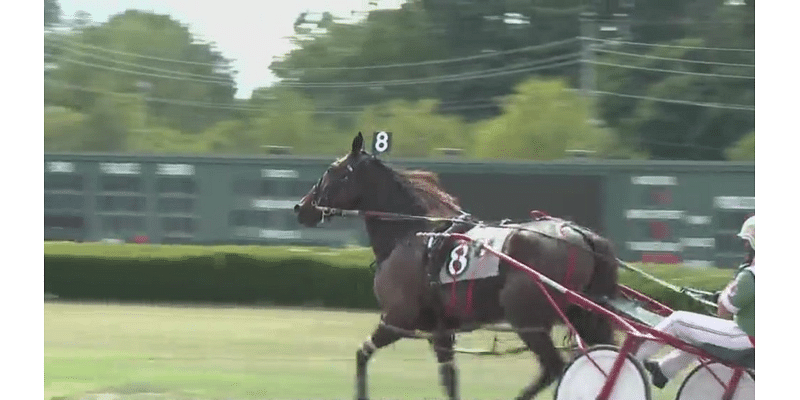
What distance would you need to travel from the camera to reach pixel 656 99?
17016 mm

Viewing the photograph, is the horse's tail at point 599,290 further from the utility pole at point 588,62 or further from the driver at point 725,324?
the utility pole at point 588,62

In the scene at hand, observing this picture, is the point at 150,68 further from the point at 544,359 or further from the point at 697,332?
the point at 697,332

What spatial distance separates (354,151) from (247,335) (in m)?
3.82

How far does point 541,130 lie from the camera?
15.4m

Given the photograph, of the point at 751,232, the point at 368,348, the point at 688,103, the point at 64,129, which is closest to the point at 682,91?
the point at 688,103

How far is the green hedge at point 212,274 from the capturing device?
12422mm

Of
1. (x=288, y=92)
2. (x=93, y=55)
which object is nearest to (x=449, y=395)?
(x=288, y=92)

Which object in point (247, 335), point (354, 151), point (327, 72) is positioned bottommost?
point (247, 335)

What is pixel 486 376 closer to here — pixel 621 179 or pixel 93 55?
pixel 621 179

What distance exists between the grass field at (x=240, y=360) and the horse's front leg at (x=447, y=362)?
18.5 inches

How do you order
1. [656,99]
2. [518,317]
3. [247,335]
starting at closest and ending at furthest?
[518,317] → [247,335] → [656,99]

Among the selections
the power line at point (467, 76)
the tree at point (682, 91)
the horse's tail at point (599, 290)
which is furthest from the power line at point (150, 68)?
the horse's tail at point (599, 290)

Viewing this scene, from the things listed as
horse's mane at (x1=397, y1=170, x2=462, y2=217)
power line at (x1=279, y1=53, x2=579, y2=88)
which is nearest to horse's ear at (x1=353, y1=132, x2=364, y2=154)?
horse's mane at (x1=397, y1=170, x2=462, y2=217)

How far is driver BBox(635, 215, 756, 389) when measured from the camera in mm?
5156
